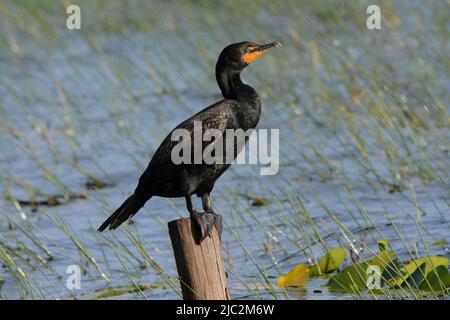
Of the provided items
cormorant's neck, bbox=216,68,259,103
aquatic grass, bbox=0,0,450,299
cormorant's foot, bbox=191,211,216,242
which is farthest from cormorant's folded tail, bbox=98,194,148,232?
cormorant's neck, bbox=216,68,259,103

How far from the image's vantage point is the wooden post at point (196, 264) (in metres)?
5.07

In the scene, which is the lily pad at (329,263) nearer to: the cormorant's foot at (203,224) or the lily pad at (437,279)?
the lily pad at (437,279)

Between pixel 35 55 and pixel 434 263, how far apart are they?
1133 cm

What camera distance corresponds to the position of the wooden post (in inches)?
200

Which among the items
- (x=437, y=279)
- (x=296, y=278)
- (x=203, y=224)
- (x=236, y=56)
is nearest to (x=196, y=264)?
(x=203, y=224)

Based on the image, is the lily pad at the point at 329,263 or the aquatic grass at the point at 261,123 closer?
the lily pad at the point at 329,263

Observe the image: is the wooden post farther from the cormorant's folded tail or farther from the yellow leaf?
the yellow leaf

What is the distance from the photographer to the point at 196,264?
5.08 metres

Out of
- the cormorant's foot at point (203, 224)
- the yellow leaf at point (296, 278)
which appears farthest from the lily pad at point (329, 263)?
the cormorant's foot at point (203, 224)

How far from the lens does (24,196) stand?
10.2 metres

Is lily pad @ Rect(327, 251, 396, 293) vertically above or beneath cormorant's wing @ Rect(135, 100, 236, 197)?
beneath

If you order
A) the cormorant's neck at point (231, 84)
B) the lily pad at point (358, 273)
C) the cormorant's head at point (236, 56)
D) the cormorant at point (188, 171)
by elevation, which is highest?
the cormorant's head at point (236, 56)

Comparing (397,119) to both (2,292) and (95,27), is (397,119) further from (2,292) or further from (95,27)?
(95,27)

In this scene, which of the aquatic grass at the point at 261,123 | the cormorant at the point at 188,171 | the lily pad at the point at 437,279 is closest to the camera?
the cormorant at the point at 188,171
